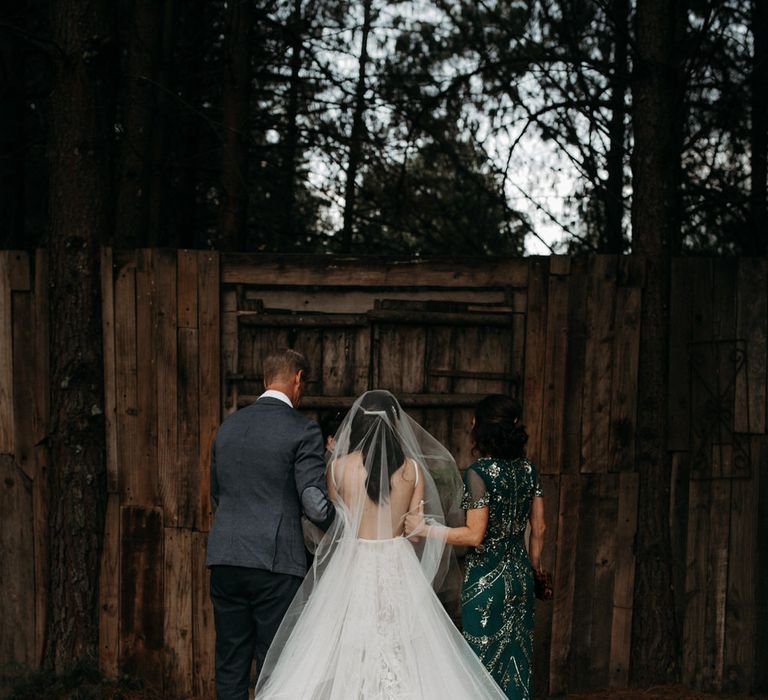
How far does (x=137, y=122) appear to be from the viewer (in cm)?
721

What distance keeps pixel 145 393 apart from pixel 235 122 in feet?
9.83

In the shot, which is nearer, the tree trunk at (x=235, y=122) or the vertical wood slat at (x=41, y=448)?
the vertical wood slat at (x=41, y=448)

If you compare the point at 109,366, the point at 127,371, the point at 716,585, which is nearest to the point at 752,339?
the point at 716,585

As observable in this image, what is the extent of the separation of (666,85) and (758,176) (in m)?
2.78

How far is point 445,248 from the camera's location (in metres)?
9.71

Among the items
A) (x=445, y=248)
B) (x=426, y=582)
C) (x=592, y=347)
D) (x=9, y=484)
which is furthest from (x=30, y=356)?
(x=445, y=248)

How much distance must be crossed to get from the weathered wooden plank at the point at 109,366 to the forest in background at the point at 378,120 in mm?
226

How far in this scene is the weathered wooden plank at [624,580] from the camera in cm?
519

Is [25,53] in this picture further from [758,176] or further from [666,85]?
[758,176]

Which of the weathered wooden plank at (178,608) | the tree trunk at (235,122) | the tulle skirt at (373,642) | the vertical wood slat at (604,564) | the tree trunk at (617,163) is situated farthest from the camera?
the tree trunk at (617,163)

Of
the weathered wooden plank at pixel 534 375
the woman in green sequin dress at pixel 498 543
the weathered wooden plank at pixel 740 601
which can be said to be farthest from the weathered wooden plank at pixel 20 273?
the weathered wooden plank at pixel 740 601

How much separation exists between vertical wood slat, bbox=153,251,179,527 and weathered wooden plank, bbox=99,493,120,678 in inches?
14.3

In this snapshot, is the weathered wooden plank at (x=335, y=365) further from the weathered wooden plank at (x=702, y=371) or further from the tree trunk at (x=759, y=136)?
the tree trunk at (x=759, y=136)

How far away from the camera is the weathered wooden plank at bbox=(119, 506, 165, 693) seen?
5090 millimetres
